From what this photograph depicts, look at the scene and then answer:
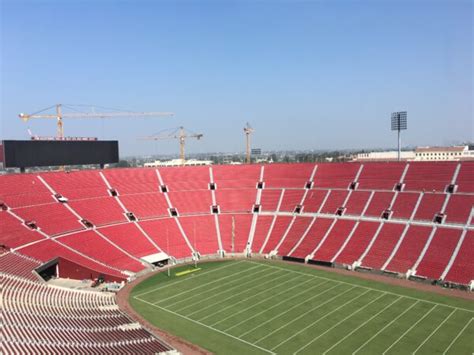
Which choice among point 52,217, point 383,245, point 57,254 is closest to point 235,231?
point 383,245

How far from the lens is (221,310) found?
35250 millimetres

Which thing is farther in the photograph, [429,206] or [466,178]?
[466,178]

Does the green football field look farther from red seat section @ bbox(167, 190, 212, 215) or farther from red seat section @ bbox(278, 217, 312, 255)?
red seat section @ bbox(167, 190, 212, 215)

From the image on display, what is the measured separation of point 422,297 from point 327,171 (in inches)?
1222

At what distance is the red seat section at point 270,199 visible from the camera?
61141 millimetres

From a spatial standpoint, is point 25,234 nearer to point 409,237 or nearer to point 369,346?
point 369,346

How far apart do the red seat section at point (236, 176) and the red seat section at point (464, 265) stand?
106ft

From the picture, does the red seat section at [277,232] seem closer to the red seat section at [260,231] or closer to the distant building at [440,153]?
the red seat section at [260,231]

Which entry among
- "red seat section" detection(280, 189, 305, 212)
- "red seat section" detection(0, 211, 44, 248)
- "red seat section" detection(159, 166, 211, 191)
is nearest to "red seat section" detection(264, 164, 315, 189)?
"red seat section" detection(280, 189, 305, 212)

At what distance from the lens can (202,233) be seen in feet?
185

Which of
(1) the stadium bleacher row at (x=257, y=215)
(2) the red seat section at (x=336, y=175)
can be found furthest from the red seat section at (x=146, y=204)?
(2) the red seat section at (x=336, y=175)

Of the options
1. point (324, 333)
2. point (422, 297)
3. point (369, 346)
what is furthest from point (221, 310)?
point (422, 297)

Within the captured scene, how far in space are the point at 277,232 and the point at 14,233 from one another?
107 ft

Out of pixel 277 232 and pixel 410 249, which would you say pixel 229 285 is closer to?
pixel 277 232
